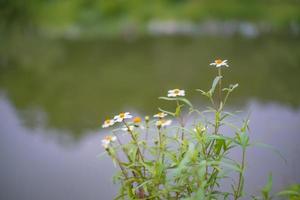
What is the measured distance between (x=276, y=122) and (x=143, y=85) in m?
2.49

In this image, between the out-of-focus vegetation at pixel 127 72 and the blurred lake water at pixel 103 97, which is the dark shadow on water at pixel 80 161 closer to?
the blurred lake water at pixel 103 97

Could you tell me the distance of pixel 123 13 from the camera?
13867 mm

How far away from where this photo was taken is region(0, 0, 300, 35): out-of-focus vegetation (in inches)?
448

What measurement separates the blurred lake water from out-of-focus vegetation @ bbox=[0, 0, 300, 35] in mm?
2001

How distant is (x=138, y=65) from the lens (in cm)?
734

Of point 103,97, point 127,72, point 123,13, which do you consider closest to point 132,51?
point 127,72

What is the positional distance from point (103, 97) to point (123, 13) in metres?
8.82

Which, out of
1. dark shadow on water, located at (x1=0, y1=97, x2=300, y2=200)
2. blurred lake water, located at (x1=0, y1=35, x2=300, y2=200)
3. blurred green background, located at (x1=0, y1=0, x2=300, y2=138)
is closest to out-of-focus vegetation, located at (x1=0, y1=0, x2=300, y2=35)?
blurred green background, located at (x1=0, y1=0, x2=300, y2=138)

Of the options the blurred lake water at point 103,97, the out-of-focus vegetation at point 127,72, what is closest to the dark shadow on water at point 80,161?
the blurred lake water at point 103,97

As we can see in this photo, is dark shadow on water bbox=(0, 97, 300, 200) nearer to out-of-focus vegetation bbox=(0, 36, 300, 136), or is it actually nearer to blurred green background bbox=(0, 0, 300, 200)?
blurred green background bbox=(0, 0, 300, 200)

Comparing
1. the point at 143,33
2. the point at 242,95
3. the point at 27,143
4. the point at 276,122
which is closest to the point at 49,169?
the point at 27,143

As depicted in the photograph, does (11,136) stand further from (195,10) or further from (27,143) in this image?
(195,10)

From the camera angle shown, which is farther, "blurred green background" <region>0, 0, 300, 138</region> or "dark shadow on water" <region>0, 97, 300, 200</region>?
"blurred green background" <region>0, 0, 300, 138</region>

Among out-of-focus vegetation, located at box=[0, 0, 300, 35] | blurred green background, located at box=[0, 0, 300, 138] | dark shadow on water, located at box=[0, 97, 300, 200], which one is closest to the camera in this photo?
dark shadow on water, located at box=[0, 97, 300, 200]
